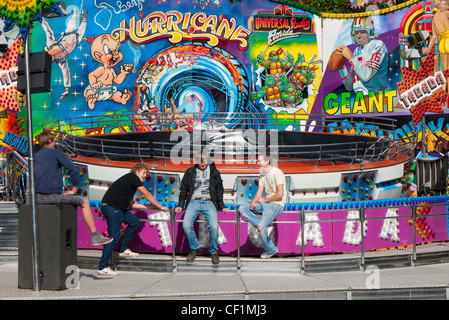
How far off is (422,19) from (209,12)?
937 cm

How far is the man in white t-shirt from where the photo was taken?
464 inches

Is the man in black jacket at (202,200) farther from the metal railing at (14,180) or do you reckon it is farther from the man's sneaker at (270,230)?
the metal railing at (14,180)

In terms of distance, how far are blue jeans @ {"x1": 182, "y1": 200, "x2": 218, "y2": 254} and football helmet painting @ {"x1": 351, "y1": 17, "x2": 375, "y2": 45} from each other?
2006 cm

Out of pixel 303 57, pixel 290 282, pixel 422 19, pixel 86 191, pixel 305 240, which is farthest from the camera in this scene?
pixel 303 57

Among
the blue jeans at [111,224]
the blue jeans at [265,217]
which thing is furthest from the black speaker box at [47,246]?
the blue jeans at [265,217]

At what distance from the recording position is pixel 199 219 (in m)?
12.3

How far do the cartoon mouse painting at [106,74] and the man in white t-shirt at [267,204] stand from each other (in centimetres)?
1785

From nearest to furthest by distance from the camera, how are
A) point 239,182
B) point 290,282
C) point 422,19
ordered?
point 290,282, point 239,182, point 422,19

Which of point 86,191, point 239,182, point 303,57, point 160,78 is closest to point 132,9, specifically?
point 160,78

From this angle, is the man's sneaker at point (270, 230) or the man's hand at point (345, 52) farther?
the man's hand at point (345, 52)

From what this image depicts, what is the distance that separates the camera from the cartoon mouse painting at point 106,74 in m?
28.5

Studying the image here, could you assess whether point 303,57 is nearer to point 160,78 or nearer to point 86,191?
point 160,78

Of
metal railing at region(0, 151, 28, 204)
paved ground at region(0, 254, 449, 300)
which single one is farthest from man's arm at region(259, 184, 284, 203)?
metal railing at region(0, 151, 28, 204)

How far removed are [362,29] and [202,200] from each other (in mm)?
20333
